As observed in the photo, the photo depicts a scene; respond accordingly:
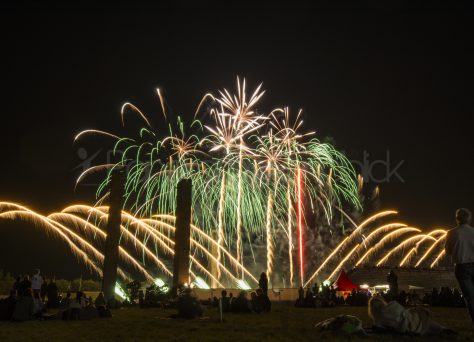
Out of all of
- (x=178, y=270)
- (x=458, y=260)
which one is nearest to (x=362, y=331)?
(x=458, y=260)

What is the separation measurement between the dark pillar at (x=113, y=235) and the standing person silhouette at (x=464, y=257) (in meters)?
20.4

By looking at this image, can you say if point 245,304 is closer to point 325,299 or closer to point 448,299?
point 325,299

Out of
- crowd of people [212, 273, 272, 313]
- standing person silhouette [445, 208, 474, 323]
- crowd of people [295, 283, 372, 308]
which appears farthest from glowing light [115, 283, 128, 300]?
standing person silhouette [445, 208, 474, 323]

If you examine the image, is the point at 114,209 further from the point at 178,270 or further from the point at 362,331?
the point at 362,331

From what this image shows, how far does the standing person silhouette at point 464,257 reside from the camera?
27.2 feet

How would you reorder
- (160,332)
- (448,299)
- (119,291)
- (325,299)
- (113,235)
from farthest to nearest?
1. (119,291)
2. (113,235)
3. (325,299)
4. (448,299)
5. (160,332)

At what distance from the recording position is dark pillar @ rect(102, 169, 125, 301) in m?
26.0

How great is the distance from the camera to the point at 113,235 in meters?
26.8

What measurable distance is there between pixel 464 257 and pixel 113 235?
69.7 feet

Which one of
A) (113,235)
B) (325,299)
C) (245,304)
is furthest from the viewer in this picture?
(113,235)

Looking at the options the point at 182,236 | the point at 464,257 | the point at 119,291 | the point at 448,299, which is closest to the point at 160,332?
the point at 464,257

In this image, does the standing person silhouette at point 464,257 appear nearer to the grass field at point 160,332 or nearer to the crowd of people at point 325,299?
the grass field at point 160,332

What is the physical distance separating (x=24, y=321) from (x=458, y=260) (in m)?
10.9

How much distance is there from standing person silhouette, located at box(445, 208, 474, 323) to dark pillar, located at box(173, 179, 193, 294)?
18209 mm
